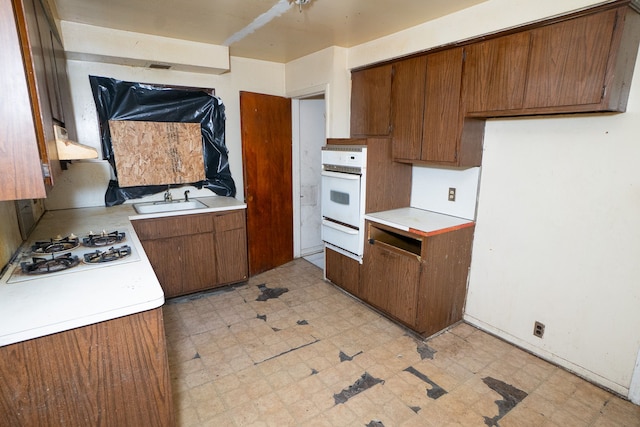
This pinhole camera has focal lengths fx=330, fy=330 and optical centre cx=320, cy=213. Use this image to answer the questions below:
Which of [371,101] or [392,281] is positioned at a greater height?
[371,101]

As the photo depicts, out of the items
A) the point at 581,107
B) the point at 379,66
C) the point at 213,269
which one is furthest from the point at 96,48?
the point at 581,107

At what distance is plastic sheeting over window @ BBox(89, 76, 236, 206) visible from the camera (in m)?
2.99

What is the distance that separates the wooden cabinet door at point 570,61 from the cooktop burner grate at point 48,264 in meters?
2.71

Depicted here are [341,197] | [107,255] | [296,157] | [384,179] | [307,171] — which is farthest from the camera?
[307,171]

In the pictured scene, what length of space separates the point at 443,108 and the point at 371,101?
0.77 metres

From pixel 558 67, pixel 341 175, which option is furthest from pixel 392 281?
pixel 558 67

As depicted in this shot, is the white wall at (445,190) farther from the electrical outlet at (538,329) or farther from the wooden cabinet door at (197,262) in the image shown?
the wooden cabinet door at (197,262)

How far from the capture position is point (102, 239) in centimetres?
200

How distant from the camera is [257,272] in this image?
3.79m

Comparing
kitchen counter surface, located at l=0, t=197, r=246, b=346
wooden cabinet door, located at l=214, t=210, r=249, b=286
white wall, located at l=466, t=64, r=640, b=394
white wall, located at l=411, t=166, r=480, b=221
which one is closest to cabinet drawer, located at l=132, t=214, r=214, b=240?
wooden cabinet door, located at l=214, t=210, r=249, b=286

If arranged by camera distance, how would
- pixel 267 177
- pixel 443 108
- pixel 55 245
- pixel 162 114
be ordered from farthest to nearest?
1. pixel 267 177
2. pixel 162 114
3. pixel 443 108
4. pixel 55 245

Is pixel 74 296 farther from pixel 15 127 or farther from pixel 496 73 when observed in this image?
pixel 496 73

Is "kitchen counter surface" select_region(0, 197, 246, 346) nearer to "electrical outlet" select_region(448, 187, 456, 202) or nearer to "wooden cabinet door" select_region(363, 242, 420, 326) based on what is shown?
"wooden cabinet door" select_region(363, 242, 420, 326)

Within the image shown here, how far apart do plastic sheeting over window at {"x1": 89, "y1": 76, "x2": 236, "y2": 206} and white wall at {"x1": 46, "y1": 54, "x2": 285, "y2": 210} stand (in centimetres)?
7
